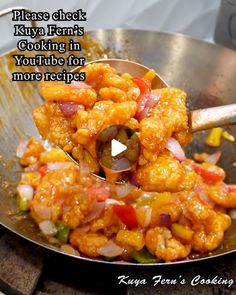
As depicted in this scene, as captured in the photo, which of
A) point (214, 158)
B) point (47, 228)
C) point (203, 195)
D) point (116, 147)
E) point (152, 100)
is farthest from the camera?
point (214, 158)

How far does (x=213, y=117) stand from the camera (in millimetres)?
1286

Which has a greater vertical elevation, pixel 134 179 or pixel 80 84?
pixel 80 84

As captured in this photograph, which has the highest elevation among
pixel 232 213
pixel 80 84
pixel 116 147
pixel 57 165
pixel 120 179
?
pixel 80 84

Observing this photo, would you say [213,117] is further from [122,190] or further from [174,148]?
[122,190]

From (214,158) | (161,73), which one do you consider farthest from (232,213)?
(161,73)

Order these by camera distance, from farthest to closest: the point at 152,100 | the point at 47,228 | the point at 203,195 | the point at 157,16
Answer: the point at 157,16, the point at 203,195, the point at 47,228, the point at 152,100

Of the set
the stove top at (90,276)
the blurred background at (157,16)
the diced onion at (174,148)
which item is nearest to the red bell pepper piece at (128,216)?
the stove top at (90,276)

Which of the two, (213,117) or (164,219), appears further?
(164,219)

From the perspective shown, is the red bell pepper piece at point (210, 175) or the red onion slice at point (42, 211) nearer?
the red onion slice at point (42, 211)

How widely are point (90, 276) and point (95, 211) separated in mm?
244

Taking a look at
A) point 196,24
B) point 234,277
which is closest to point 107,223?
point 234,277

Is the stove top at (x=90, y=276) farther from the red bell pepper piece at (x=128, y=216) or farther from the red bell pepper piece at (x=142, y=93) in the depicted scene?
the red bell pepper piece at (x=142, y=93)

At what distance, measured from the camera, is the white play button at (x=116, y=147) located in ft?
3.95

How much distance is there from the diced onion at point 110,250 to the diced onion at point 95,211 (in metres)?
0.11
